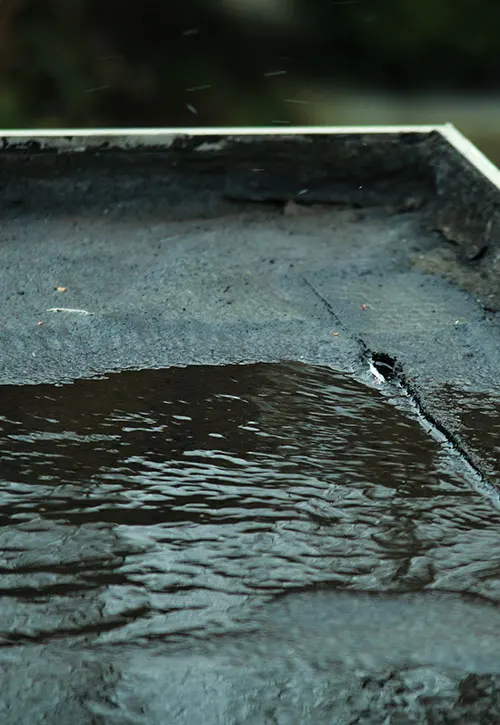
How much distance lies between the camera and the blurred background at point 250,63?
366 inches

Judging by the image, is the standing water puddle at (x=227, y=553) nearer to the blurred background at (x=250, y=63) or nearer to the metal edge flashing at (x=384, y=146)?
the metal edge flashing at (x=384, y=146)

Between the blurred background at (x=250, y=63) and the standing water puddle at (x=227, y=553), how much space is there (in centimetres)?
631

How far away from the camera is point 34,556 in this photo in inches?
93.2

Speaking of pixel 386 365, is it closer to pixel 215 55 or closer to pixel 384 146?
pixel 384 146

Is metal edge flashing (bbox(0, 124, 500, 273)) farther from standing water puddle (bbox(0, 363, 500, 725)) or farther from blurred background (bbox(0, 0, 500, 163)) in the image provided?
blurred background (bbox(0, 0, 500, 163))

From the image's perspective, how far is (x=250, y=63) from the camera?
33.2ft

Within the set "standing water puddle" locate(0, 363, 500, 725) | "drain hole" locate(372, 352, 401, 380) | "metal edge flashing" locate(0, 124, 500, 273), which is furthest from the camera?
"metal edge flashing" locate(0, 124, 500, 273)

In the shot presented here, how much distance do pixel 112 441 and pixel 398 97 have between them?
349 inches

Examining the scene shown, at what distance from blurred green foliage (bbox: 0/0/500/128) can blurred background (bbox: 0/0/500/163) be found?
1cm

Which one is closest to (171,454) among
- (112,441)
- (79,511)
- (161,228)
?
(112,441)

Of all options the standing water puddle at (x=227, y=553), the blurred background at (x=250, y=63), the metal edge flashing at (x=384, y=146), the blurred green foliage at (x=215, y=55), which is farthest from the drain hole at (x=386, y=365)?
the blurred green foliage at (x=215, y=55)

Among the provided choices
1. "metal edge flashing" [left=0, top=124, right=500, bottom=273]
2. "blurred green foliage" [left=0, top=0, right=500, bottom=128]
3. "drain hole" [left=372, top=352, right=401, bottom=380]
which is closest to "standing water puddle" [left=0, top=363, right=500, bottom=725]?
"drain hole" [left=372, top=352, right=401, bottom=380]

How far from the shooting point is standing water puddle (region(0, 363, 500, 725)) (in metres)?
2.01

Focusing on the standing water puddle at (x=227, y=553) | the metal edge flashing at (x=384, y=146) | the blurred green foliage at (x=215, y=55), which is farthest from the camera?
the blurred green foliage at (x=215, y=55)
